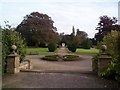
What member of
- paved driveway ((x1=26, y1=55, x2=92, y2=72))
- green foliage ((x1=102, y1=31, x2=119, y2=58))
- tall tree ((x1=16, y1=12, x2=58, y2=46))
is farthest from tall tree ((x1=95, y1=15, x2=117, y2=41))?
green foliage ((x1=102, y1=31, x2=119, y2=58))

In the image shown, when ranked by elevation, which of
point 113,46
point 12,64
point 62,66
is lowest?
point 62,66

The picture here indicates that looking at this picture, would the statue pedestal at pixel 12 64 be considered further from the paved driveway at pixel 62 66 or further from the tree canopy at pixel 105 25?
the tree canopy at pixel 105 25

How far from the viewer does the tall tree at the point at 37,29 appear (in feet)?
181

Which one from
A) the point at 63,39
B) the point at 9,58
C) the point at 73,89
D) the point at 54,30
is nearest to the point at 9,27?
the point at 9,58

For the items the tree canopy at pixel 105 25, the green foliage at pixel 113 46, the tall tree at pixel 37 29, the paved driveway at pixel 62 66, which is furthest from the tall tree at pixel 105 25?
the green foliage at pixel 113 46

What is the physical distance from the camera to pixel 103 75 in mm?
10305

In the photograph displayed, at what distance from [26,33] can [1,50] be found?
45274 mm

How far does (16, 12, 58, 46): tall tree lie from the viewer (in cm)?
5531

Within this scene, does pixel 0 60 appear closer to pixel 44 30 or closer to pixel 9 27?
pixel 9 27

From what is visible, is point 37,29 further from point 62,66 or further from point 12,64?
point 12,64

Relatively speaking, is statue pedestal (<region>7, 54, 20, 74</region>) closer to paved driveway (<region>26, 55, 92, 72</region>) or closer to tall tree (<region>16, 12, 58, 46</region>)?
paved driveway (<region>26, 55, 92, 72</region>)

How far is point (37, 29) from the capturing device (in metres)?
Answer: 55.7

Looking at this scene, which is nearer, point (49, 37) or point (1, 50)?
point (1, 50)

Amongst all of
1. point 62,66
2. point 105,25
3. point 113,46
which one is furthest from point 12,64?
point 105,25
